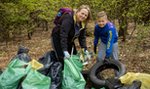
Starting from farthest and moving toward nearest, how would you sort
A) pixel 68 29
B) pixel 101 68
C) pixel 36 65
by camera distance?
pixel 101 68 → pixel 36 65 → pixel 68 29

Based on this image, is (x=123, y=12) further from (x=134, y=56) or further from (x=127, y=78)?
(x=127, y=78)

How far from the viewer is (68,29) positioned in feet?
19.3

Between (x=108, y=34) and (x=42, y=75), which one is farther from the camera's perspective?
(x=108, y=34)

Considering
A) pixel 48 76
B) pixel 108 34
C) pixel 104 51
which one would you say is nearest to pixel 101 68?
pixel 104 51

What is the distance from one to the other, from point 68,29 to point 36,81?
3.75 feet

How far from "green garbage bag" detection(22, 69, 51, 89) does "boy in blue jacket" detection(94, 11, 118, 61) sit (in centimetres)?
143

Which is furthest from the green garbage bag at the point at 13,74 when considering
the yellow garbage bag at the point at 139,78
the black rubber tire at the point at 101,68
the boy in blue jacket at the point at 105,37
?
the yellow garbage bag at the point at 139,78

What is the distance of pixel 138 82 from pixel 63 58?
1.79m

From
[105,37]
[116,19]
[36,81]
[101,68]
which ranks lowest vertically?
[101,68]

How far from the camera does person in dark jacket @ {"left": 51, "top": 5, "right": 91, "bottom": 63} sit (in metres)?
5.77

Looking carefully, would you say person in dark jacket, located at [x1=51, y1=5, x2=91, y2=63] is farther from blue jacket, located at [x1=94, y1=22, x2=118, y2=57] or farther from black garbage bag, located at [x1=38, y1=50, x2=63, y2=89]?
blue jacket, located at [x1=94, y1=22, x2=118, y2=57]

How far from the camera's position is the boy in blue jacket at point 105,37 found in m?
6.15

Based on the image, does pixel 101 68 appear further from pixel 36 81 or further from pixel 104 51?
pixel 36 81

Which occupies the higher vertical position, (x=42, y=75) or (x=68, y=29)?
(x=68, y=29)
